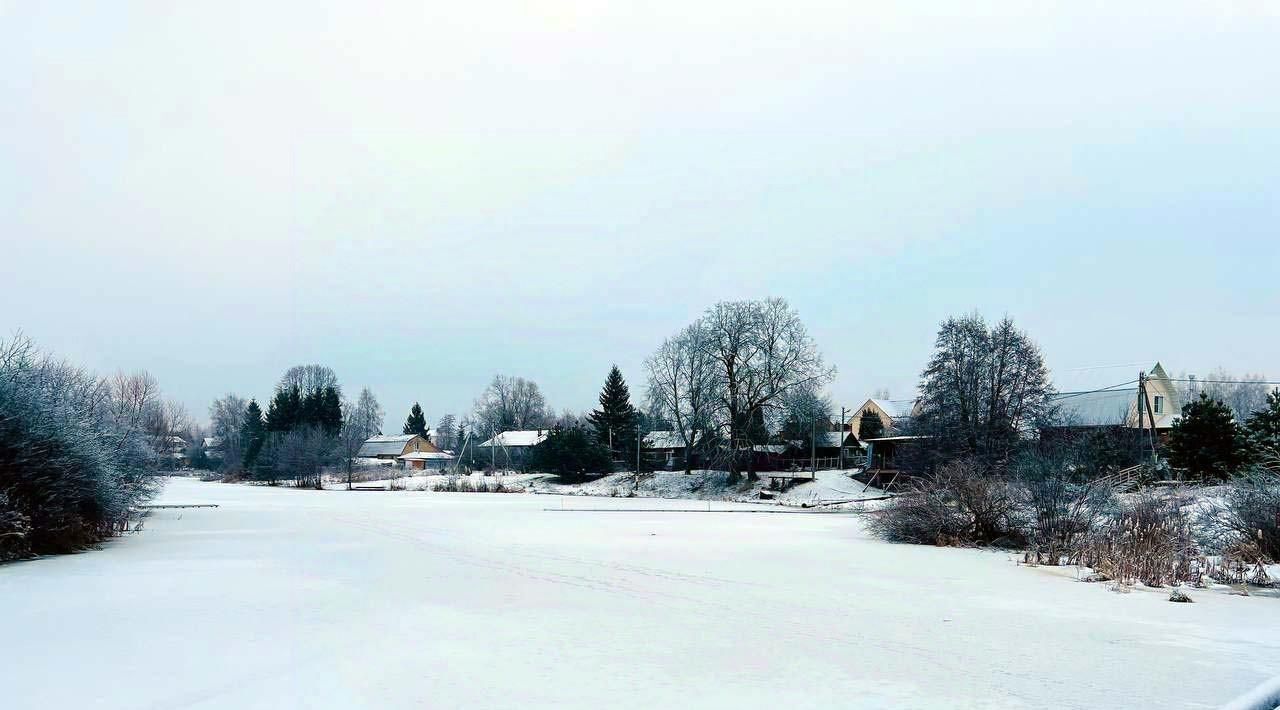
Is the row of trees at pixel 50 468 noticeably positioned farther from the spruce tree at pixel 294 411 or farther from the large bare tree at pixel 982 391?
the spruce tree at pixel 294 411

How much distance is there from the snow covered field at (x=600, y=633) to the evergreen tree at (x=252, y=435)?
90.6 m

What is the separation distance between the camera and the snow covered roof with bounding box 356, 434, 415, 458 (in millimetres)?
126375

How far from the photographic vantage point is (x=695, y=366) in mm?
63875

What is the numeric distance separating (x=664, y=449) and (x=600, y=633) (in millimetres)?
75959

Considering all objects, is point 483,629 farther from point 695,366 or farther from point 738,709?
point 695,366

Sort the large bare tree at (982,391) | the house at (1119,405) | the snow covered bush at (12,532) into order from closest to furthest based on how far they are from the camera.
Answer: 1. the snow covered bush at (12,532)
2. the large bare tree at (982,391)
3. the house at (1119,405)

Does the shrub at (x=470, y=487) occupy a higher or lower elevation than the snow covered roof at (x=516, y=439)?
lower

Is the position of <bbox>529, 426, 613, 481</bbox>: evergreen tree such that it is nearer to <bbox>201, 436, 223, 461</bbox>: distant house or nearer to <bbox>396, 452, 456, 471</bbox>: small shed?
<bbox>396, 452, 456, 471</bbox>: small shed

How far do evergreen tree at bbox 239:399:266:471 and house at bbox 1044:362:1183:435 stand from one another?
268 feet

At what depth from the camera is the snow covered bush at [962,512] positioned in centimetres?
2239

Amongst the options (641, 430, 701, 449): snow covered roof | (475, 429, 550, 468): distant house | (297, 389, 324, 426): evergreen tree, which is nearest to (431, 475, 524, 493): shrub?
(641, 430, 701, 449): snow covered roof

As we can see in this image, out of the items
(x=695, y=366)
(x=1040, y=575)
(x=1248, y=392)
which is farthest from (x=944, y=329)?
(x=1248, y=392)

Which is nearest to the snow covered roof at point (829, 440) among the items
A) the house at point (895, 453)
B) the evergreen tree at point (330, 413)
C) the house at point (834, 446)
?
the house at point (834, 446)

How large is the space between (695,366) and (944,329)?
62.4 feet
